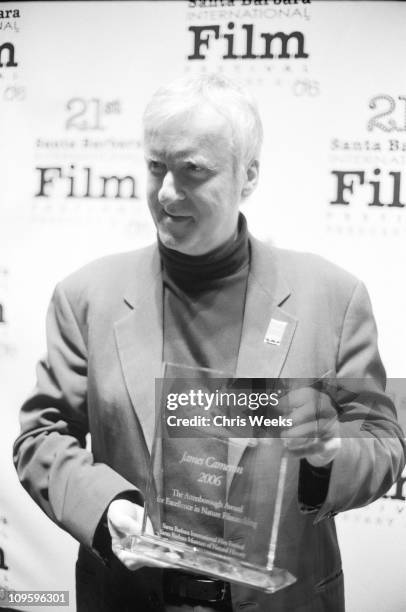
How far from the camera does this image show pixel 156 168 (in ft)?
5.07

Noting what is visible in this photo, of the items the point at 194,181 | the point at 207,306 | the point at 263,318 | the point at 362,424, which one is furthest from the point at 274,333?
the point at 194,181

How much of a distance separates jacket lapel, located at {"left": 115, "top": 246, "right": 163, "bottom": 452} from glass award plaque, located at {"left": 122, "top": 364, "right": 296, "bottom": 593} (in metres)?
0.08

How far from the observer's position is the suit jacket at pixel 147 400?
5.08 ft

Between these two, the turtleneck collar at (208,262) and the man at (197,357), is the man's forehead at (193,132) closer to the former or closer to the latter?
the man at (197,357)

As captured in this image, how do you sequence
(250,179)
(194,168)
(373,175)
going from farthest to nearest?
(373,175)
(250,179)
(194,168)

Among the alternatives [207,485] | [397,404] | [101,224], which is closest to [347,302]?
[397,404]

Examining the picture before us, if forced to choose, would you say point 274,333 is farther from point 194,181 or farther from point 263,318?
point 194,181

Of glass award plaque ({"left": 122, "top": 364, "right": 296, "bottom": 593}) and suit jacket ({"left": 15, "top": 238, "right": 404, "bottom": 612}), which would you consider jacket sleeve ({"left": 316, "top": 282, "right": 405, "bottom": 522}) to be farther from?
glass award plaque ({"left": 122, "top": 364, "right": 296, "bottom": 593})

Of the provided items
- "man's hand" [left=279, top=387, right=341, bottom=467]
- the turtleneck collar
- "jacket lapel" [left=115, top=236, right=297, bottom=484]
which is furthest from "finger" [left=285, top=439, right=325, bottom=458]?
the turtleneck collar

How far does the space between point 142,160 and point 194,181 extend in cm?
39

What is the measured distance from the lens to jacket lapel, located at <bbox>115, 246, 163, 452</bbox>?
157cm

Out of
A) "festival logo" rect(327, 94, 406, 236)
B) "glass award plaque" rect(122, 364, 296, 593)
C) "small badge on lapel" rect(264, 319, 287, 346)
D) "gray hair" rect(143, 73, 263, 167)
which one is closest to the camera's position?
"glass award plaque" rect(122, 364, 296, 593)

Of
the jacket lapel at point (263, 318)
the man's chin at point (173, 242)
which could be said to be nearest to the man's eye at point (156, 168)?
the man's chin at point (173, 242)

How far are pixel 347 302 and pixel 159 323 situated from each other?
1.45 ft
